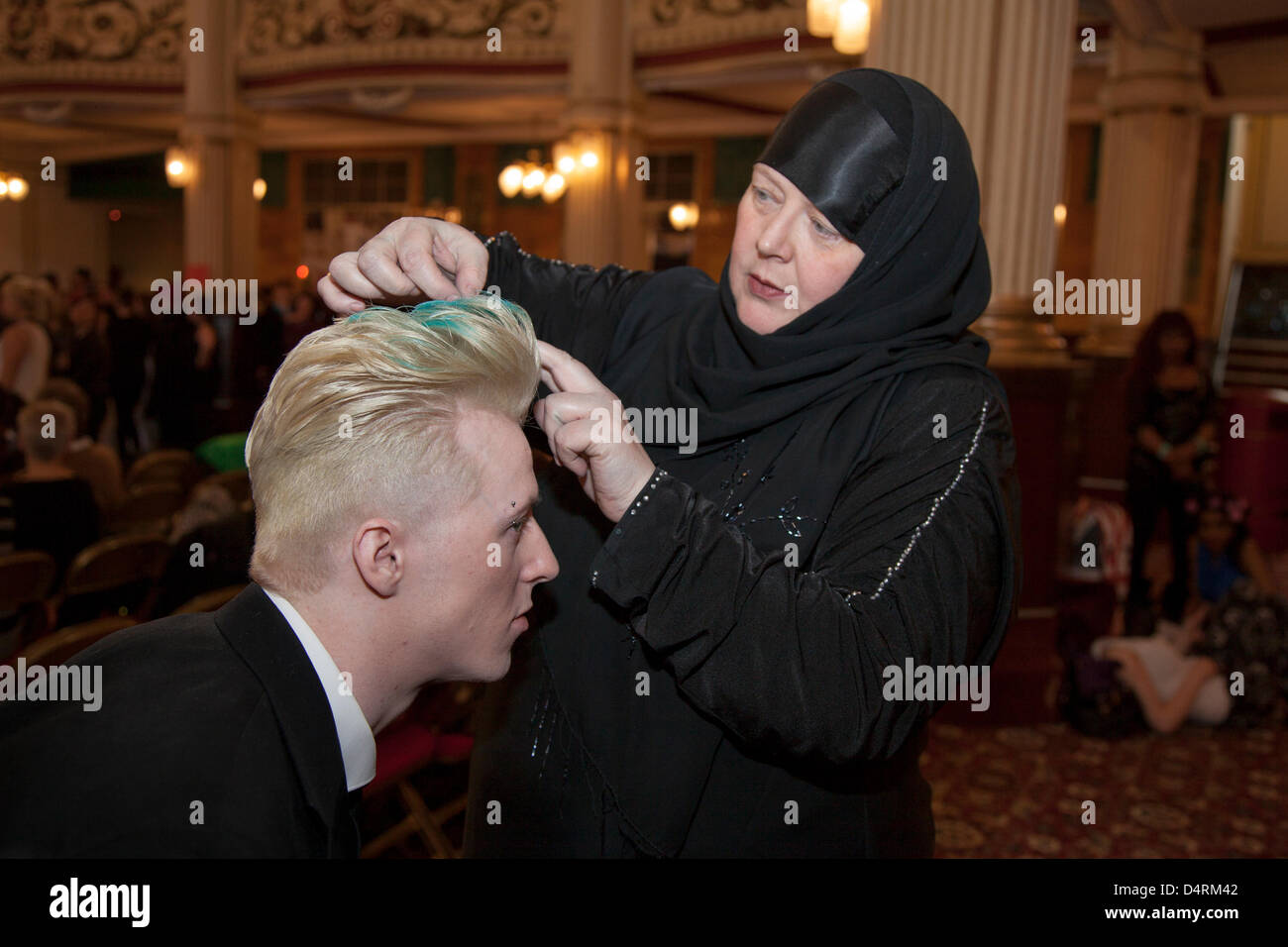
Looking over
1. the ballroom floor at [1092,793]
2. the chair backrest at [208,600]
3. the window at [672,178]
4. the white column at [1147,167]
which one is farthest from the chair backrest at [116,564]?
the window at [672,178]

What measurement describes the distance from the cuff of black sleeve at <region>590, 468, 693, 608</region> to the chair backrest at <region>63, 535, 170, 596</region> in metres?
3.24

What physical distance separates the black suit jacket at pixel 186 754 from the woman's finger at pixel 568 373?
0.40 m

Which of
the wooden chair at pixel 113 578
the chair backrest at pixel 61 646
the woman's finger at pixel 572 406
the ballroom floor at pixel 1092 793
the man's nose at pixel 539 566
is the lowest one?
the ballroom floor at pixel 1092 793

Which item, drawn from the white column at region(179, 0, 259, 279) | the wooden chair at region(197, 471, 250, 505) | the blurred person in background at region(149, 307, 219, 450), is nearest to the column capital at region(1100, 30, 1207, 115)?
the wooden chair at region(197, 471, 250, 505)

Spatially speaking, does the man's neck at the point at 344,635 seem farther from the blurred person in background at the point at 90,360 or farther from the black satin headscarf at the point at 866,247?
the blurred person in background at the point at 90,360

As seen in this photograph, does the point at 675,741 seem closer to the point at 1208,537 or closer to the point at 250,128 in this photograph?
the point at 1208,537

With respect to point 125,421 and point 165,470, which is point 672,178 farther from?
point 165,470

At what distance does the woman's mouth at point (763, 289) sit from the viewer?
136 centimetres

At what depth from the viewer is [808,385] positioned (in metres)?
1.35

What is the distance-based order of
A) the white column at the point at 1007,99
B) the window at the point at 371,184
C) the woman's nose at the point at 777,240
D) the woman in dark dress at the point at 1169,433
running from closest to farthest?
the woman's nose at the point at 777,240, the white column at the point at 1007,99, the woman in dark dress at the point at 1169,433, the window at the point at 371,184

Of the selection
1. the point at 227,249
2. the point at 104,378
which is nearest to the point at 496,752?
the point at 104,378

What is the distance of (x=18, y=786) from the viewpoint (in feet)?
3.40

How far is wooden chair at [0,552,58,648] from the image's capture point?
3.40 metres

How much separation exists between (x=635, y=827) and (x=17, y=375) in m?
6.00
